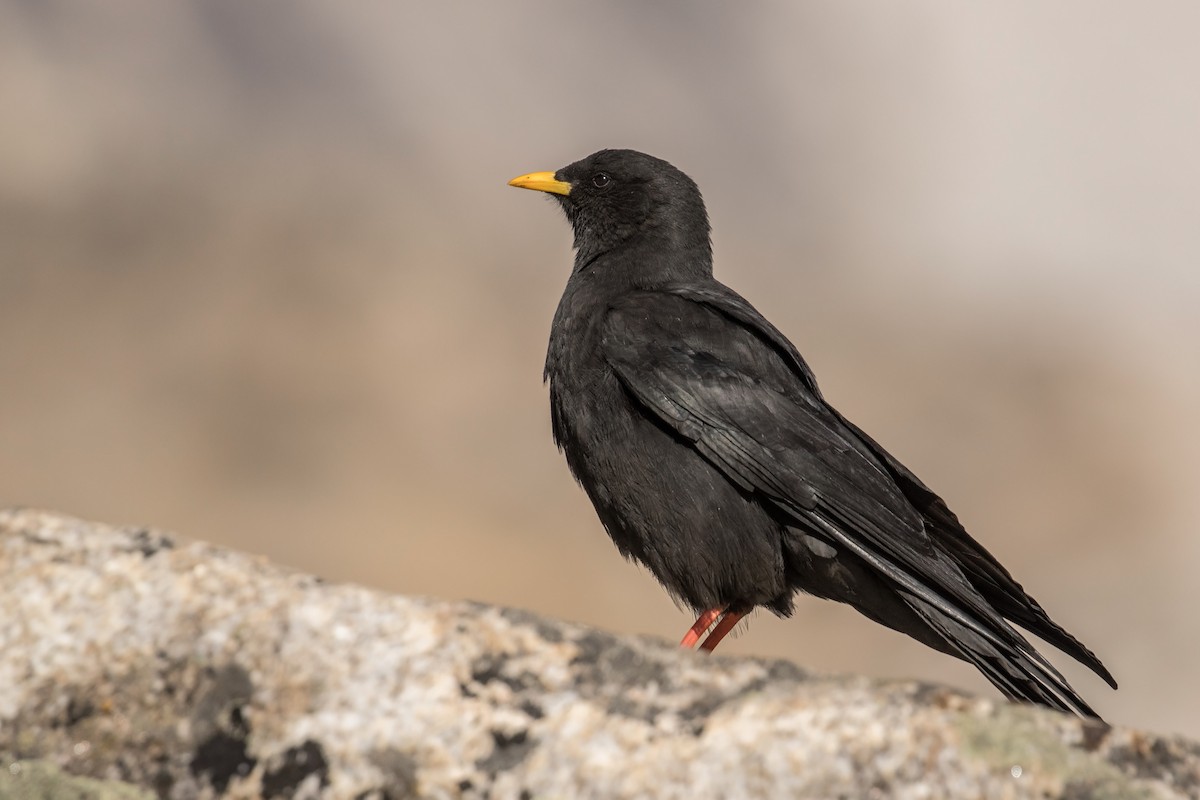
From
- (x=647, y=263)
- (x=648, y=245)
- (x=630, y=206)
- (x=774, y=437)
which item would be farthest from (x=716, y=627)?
(x=630, y=206)

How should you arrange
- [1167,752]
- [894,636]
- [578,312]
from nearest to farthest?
[1167,752], [578,312], [894,636]

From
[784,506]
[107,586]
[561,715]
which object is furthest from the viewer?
[784,506]

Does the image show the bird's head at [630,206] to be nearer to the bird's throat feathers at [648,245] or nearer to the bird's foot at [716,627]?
the bird's throat feathers at [648,245]

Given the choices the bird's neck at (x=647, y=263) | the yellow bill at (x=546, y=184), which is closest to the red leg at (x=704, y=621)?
the bird's neck at (x=647, y=263)

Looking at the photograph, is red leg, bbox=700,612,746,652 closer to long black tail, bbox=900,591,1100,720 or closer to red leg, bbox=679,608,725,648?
red leg, bbox=679,608,725,648

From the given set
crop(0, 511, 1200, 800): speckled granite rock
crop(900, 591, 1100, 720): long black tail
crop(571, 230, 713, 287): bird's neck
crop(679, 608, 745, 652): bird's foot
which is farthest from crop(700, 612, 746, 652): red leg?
crop(0, 511, 1200, 800): speckled granite rock

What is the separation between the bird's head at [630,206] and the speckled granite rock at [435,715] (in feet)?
14.8

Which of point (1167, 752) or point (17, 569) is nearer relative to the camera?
point (1167, 752)

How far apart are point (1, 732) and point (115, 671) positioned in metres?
0.28

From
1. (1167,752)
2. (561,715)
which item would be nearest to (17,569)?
(561,715)

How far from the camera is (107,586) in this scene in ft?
11.3

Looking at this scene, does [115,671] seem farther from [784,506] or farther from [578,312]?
[578,312]

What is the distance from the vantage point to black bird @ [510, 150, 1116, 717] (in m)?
5.75

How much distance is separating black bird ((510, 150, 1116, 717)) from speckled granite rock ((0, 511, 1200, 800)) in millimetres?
2588
